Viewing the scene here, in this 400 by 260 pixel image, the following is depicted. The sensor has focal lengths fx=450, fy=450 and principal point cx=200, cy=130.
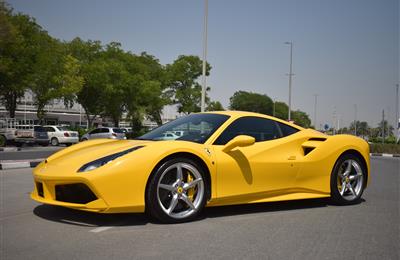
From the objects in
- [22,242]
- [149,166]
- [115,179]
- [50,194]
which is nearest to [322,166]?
[149,166]

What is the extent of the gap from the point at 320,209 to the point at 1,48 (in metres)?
21.7

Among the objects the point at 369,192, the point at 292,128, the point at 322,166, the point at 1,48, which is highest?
the point at 1,48

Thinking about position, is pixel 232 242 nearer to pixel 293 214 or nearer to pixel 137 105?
pixel 293 214

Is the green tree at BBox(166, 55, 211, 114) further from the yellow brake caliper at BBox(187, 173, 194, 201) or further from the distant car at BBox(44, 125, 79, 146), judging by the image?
the yellow brake caliper at BBox(187, 173, 194, 201)

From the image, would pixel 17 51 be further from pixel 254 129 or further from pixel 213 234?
pixel 213 234

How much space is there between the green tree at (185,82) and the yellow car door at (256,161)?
47052 millimetres

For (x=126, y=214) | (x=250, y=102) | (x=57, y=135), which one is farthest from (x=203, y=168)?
(x=250, y=102)

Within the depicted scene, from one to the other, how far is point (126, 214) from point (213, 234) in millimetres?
1269

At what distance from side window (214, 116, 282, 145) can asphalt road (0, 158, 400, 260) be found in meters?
0.93

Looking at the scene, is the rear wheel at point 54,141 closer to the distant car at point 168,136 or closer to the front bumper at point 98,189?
the distant car at point 168,136

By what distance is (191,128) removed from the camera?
554 cm

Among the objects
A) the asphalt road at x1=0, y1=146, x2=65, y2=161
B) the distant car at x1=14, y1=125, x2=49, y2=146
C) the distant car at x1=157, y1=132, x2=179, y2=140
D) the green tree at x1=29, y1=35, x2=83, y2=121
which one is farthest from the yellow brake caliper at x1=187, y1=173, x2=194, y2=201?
the distant car at x1=14, y1=125, x2=49, y2=146

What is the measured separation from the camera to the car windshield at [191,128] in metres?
5.31

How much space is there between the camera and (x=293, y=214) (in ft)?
17.9
